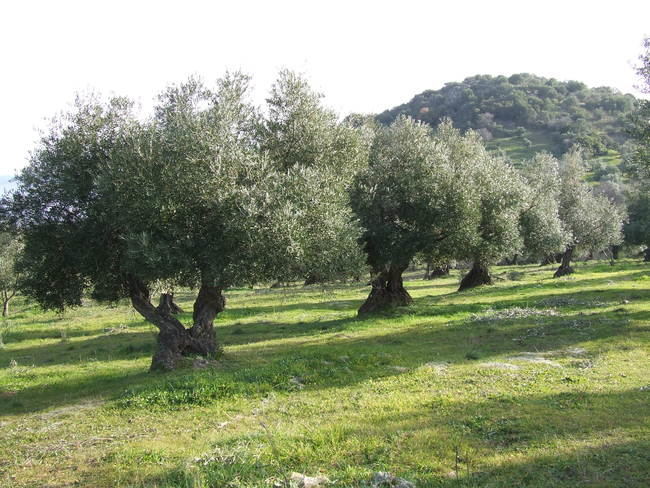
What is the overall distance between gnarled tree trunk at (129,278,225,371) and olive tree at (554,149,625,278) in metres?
48.0

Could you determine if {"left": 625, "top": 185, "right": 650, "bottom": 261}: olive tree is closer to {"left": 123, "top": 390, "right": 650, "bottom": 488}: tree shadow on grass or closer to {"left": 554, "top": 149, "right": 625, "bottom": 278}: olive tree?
{"left": 554, "top": 149, "right": 625, "bottom": 278}: olive tree

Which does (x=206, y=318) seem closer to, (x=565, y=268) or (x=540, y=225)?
(x=540, y=225)

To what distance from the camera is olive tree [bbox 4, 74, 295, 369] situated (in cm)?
1639

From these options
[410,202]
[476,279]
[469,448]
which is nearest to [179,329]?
[469,448]

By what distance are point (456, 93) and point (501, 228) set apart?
7086 inches

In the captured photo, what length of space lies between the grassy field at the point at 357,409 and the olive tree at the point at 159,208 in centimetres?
325

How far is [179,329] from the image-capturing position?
19.3 m

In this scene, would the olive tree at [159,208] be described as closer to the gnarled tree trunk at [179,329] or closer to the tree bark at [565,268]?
the gnarled tree trunk at [179,329]

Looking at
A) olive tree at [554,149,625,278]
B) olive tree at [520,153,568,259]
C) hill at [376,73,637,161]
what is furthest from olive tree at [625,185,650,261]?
hill at [376,73,637,161]

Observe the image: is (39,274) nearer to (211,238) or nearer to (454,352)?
(211,238)

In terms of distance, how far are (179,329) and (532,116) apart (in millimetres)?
179788

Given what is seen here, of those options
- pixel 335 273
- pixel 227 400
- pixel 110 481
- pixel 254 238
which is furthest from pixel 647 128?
pixel 110 481

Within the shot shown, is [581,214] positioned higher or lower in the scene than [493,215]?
higher

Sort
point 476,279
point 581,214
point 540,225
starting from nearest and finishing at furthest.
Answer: point 540,225 < point 476,279 < point 581,214
